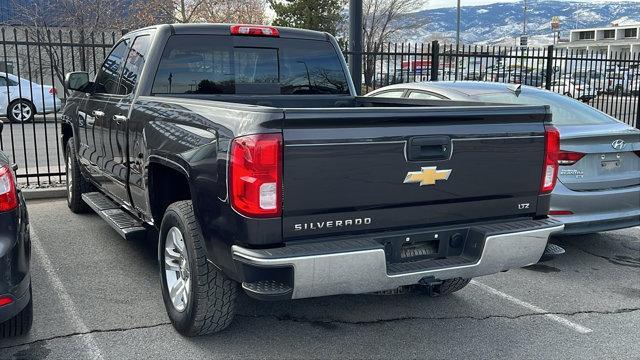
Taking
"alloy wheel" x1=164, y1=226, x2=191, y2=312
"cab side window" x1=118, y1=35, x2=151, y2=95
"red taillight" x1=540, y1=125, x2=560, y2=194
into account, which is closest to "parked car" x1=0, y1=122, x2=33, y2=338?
"alloy wheel" x1=164, y1=226, x2=191, y2=312

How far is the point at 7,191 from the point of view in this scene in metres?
3.25

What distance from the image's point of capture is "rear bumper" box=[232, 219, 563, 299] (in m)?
3.05

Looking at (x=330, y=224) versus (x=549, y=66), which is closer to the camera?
(x=330, y=224)

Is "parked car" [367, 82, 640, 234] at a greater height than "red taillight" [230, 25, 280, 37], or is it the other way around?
"red taillight" [230, 25, 280, 37]

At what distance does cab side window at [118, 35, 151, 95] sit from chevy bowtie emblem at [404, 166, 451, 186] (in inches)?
99.9

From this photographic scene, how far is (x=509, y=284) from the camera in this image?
5.07 m

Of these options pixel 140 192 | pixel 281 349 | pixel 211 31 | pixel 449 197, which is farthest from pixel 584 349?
pixel 211 31

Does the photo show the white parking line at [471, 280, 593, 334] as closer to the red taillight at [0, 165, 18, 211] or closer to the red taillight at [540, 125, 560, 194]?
the red taillight at [540, 125, 560, 194]

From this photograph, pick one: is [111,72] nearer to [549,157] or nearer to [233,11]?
[549,157]

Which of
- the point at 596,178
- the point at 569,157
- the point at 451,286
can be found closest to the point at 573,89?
the point at 596,178

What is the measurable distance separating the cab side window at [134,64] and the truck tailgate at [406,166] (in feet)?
7.49

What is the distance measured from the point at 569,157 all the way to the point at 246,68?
9.65ft

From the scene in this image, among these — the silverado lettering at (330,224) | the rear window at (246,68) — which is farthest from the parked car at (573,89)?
the silverado lettering at (330,224)

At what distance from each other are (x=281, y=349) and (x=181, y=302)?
0.72 meters
